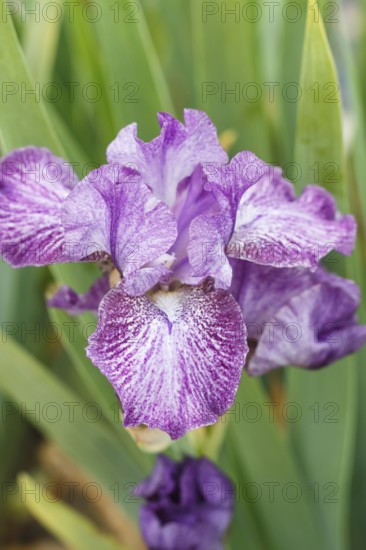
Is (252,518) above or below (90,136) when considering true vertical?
below

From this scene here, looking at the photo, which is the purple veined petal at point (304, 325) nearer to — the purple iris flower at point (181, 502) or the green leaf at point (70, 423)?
the purple iris flower at point (181, 502)

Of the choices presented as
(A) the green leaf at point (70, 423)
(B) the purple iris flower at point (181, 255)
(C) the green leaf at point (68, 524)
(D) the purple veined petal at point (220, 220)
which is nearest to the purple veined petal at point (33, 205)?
(B) the purple iris flower at point (181, 255)

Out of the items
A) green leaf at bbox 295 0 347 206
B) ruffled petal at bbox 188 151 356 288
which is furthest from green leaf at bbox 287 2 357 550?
ruffled petal at bbox 188 151 356 288

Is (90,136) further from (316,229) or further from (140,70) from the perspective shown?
(316,229)

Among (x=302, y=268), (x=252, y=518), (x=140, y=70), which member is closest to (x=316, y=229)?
(x=302, y=268)

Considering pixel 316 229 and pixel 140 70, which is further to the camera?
pixel 140 70

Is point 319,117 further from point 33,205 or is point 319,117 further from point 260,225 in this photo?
point 33,205
